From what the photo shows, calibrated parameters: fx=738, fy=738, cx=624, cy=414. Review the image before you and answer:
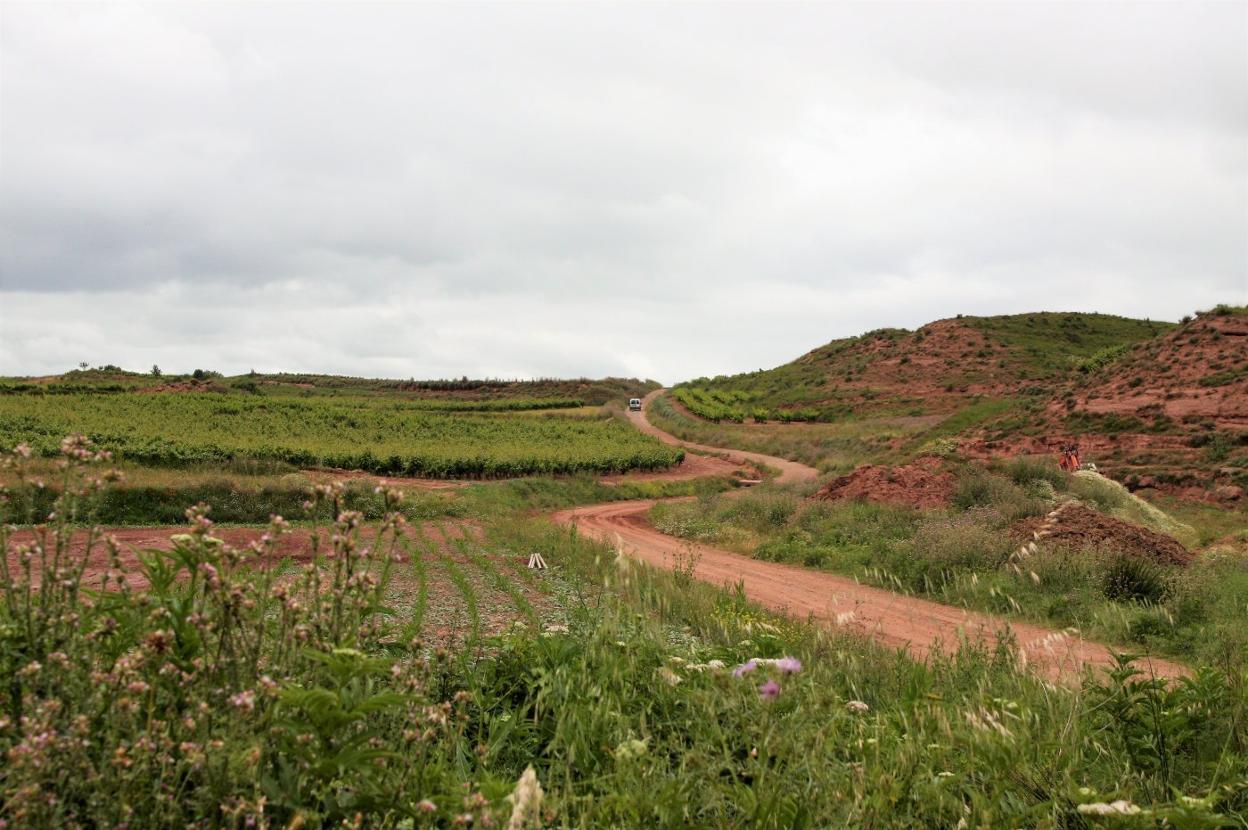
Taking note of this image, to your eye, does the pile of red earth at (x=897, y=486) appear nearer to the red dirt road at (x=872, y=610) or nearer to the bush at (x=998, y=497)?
the bush at (x=998, y=497)

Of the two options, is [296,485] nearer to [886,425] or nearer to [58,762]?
[58,762]

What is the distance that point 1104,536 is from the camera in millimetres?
13680

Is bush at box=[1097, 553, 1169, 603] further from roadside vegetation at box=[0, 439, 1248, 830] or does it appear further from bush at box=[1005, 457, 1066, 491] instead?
bush at box=[1005, 457, 1066, 491]

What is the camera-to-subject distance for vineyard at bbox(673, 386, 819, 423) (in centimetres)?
6362

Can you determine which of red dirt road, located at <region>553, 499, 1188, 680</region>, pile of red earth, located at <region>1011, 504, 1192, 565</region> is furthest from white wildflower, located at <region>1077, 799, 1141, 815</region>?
pile of red earth, located at <region>1011, 504, 1192, 565</region>

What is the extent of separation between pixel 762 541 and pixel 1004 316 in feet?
238

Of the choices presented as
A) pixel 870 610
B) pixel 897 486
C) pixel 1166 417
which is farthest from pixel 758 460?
pixel 870 610

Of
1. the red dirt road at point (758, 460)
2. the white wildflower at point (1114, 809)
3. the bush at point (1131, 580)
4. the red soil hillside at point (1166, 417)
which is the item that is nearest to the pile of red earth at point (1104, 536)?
the bush at point (1131, 580)

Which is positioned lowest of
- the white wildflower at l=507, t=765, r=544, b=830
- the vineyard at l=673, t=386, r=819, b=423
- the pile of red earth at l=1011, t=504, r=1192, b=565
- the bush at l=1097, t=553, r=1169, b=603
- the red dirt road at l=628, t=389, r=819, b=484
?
the red dirt road at l=628, t=389, r=819, b=484

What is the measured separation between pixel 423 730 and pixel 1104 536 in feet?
48.0

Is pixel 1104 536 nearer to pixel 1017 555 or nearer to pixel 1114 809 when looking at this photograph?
pixel 1017 555

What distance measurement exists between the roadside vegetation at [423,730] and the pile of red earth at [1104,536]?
9130 mm

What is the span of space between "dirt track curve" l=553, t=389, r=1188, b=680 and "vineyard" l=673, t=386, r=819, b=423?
133 ft

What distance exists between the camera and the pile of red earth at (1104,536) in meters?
12.9
